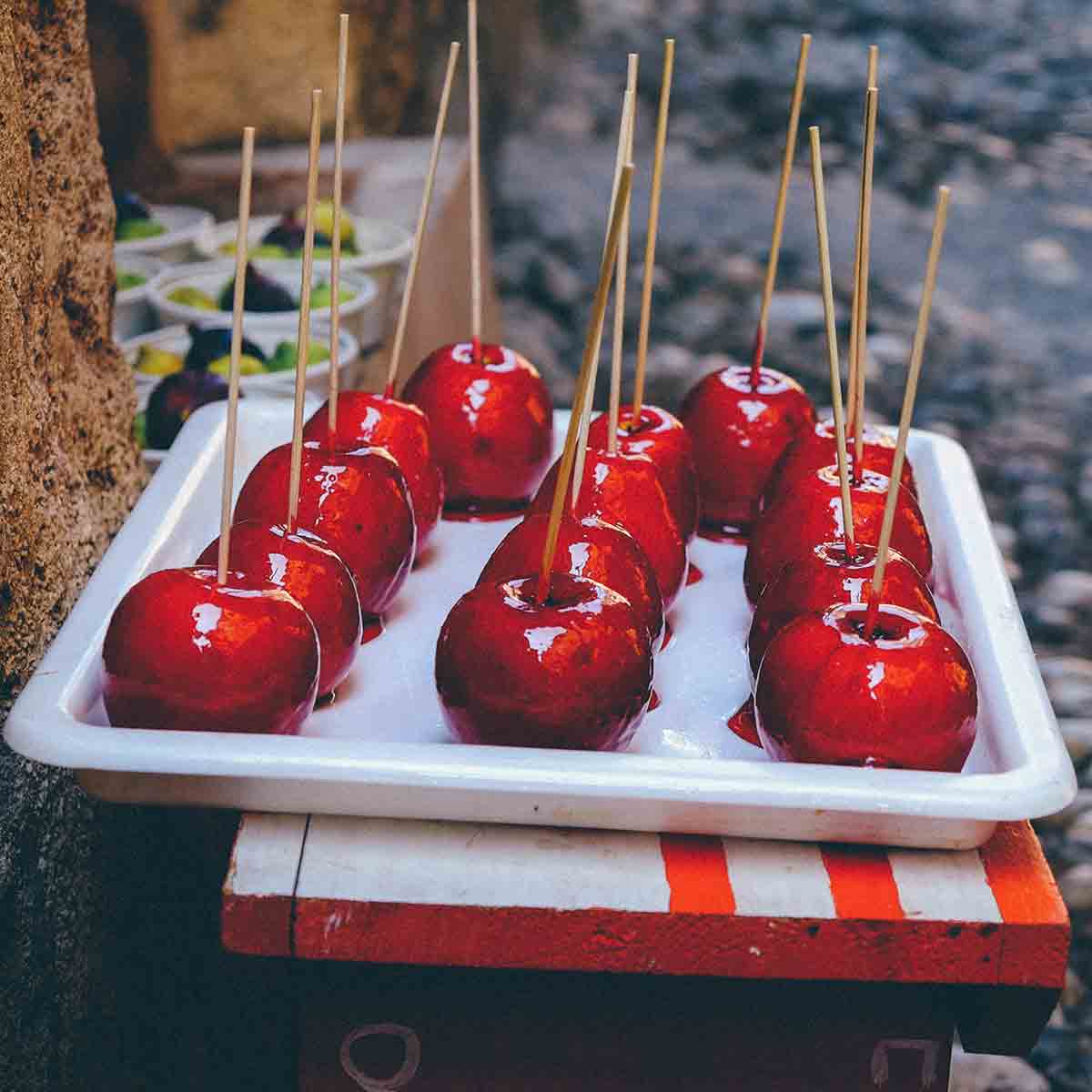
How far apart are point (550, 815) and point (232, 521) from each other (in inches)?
19.4

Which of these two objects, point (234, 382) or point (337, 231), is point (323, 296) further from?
point (234, 382)

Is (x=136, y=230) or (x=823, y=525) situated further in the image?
(x=136, y=230)

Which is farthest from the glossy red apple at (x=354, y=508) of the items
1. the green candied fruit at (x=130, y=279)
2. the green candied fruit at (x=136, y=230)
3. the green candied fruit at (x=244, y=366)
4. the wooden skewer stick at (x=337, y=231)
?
the green candied fruit at (x=136, y=230)

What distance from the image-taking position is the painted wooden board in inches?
40.0

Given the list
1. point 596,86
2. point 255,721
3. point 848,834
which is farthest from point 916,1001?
point 596,86

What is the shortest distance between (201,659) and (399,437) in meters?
0.45

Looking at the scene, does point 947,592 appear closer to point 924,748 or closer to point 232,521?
point 924,748

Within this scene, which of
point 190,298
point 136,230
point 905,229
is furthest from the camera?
point 905,229

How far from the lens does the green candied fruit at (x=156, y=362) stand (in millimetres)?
2451

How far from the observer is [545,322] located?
17.9 feet

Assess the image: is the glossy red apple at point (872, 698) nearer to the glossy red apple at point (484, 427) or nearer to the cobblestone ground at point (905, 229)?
the glossy red apple at point (484, 427)

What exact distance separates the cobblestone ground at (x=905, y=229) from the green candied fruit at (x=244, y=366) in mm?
1456

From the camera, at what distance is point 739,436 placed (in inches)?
63.6

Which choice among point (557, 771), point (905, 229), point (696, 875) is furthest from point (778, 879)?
point (905, 229)
